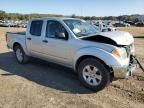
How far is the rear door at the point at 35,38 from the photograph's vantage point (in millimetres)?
7996

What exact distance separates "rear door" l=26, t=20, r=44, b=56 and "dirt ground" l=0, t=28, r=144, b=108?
2.32 ft

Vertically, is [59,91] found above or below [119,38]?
below

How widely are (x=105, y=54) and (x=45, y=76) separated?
8.06 ft

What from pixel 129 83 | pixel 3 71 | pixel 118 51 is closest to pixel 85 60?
pixel 118 51

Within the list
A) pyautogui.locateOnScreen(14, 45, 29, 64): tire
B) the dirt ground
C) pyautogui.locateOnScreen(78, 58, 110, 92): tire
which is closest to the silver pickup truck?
pyautogui.locateOnScreen(78, 58, 110, 92): tire

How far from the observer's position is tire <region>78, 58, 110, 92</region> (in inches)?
235

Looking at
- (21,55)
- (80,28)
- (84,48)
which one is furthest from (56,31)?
(21,55)

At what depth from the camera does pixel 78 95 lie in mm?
5926

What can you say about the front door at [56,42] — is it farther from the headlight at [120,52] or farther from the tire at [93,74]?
the headlight at [120,52]

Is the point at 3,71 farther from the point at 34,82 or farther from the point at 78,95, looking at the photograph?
the point at 78,95

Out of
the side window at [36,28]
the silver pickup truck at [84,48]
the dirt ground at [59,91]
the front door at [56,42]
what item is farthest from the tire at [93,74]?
the side window at [36,28]

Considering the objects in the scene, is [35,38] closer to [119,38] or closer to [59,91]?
[59,91]

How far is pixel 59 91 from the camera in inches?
245

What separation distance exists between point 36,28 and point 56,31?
1.21 meters
